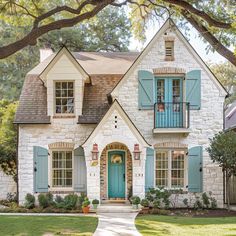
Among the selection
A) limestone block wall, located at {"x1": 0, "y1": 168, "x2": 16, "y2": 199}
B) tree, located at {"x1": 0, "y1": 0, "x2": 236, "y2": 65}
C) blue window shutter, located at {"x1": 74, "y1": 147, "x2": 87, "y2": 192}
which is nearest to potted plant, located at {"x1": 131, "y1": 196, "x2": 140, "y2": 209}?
blue window shutter, located at {"x1": 74, "y1": 147, "x2": 87, "y2": 192}

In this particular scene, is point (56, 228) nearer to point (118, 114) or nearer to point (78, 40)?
point (118, 114)

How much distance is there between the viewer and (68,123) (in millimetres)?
17547

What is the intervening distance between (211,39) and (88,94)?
7.63 meters

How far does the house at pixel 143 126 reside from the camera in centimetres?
1725

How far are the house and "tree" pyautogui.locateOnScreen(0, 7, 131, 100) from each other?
17417 mm

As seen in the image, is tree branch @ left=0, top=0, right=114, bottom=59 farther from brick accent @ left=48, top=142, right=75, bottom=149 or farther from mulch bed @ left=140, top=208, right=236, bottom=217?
mulch bed @ left=140, top=208, right=236, bottom=217

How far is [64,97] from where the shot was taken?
17766 millimetres

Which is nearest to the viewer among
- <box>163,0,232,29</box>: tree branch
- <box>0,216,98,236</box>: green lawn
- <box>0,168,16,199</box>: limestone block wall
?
<box>0,216,98,236</box>: green lawn

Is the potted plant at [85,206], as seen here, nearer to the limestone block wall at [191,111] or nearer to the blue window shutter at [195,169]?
the limestone block wall at [191,111]

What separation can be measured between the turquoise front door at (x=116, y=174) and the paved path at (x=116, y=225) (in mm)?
2451

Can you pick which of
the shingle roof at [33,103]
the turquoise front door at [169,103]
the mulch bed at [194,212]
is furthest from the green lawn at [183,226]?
the shingle roof at [33,103]

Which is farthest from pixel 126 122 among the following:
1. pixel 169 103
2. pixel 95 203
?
pixel 95 203

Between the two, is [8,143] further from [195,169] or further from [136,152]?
[195,169]

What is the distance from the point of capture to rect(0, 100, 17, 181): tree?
18.5 metres
